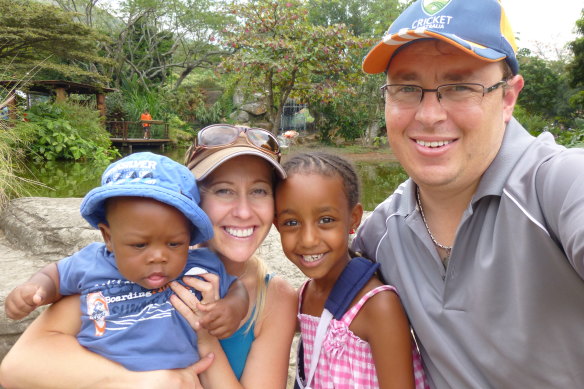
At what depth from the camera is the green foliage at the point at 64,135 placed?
8.77 m

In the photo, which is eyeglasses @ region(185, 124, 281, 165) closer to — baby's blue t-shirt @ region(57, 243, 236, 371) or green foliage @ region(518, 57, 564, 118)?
baby's blue t-shirt @ region(57, 243, 236, 371)

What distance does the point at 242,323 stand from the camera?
165 cm

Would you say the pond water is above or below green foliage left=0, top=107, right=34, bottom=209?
below

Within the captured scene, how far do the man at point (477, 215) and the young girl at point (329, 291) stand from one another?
0.36 feet

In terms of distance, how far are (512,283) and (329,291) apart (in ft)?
2.24

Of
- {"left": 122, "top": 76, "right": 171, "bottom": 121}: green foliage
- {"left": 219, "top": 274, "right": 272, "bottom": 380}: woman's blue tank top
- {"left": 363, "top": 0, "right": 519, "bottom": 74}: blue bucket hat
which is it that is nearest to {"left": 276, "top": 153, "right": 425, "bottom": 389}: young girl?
{"left": 219, "top": 274, "right": 272, "bottom": 380}: woman's blue tank top

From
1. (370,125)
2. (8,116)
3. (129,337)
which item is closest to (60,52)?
(8,116)

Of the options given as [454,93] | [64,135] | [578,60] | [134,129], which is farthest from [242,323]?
[578,60]

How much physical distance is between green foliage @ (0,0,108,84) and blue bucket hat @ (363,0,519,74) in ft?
37.4

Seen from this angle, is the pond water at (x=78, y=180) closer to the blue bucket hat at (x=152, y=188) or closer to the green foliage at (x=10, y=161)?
the green foliage at (x=10, y=161)

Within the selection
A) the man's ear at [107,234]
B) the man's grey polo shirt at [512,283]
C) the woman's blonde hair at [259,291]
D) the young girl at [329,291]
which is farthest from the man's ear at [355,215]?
the man's ear at [107,234]

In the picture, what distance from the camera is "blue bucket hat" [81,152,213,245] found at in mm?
1440

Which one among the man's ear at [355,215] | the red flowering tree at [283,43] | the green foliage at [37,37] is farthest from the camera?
the green foliage at [37,37]

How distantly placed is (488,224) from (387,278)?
46 cm
